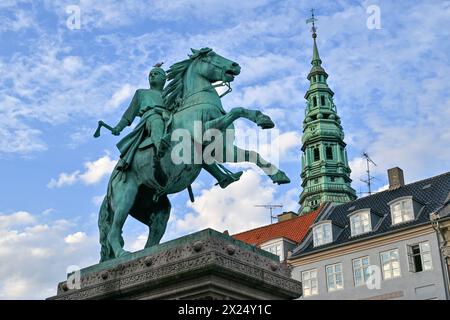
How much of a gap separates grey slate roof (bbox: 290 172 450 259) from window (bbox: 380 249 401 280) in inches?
51.5

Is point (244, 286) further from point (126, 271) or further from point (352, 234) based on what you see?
point (352, 234)

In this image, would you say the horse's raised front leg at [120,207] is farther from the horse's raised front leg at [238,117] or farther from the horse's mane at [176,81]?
the horse's raised front leg at [238,117]

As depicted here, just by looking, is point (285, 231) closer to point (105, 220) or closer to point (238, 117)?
point (105, 220)

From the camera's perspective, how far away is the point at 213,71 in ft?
44.7

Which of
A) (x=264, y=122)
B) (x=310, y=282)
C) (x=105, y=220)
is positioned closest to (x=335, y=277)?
(x=310, y=282)

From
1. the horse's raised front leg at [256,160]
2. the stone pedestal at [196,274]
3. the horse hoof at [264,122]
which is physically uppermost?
the horse hoof at [264,122]

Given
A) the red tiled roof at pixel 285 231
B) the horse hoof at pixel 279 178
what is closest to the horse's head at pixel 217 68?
the horse hoof at pixel 279 178

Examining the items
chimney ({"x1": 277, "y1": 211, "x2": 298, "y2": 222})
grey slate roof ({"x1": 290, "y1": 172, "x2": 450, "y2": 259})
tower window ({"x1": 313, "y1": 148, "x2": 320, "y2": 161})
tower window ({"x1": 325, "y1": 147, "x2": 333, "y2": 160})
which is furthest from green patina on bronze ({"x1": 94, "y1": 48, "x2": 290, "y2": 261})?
tower window ({"x1": 313, "y1": 148, "x2": 320, "y2": 161})

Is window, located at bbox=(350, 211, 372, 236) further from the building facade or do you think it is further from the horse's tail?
the horse's tail

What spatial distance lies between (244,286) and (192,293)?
826 mm

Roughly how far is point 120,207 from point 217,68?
2980 millimetres

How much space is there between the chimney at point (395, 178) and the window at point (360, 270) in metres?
7.44

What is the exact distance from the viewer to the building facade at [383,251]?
44688mm
